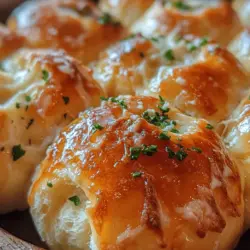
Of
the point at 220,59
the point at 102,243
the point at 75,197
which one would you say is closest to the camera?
the point at 102,243

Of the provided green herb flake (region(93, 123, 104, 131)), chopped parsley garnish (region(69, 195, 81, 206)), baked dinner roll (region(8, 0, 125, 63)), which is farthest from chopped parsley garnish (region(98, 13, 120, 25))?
chopped parsley garnish (region(69, 195, 81, 206))

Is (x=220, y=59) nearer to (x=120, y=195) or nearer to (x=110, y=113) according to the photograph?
(x=110, y=113)

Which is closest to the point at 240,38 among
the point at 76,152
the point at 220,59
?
the point at 220,59

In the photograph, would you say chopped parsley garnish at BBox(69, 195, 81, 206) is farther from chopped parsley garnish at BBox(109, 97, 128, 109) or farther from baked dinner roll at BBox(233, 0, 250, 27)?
baked dinner roll at BBox(233, 0, 250, 27)

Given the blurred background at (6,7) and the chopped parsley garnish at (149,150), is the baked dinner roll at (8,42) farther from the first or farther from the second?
the chopped parsley garnish at (149,150)

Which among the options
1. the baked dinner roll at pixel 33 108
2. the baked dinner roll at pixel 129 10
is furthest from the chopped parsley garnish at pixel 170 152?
the baked dinner roll at pixel 129 10
